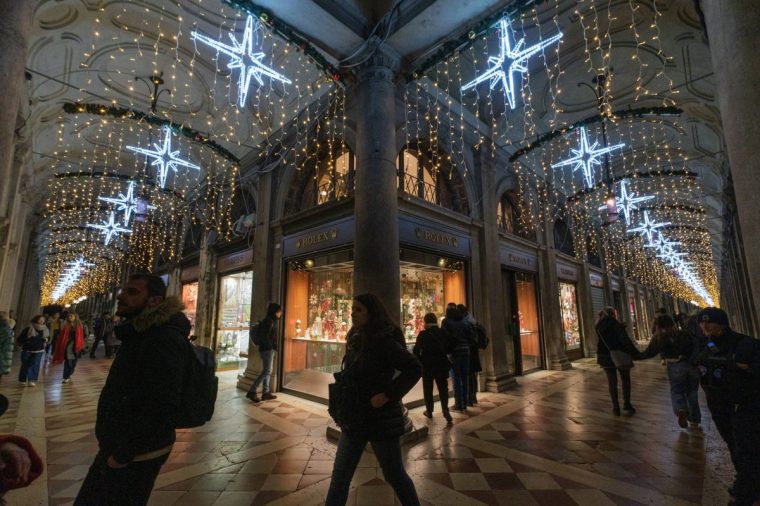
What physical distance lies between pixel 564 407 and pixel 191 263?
1163 cm

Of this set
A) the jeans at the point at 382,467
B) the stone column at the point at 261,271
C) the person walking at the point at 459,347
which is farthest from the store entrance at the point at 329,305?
the jeans at the point at 382,467

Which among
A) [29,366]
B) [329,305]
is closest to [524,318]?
[329,305]

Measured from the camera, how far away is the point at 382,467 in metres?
2.01

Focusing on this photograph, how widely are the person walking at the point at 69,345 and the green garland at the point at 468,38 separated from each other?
943cm

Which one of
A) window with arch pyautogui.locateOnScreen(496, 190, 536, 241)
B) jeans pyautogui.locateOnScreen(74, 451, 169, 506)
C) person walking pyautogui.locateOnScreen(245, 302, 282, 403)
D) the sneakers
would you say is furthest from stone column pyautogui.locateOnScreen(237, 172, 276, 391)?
the sneakers

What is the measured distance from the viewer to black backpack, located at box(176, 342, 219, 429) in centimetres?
170

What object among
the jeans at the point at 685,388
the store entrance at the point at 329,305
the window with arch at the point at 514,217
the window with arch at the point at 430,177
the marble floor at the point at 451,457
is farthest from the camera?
the window with arch at the point at 514,217

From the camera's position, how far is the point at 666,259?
20.0m

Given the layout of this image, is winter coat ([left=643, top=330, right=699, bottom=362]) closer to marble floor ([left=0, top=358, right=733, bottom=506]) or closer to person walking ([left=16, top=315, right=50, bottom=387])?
marble floor ([left=0, top=358, right=733, bottom=506])

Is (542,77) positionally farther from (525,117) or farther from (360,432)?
(360,432)

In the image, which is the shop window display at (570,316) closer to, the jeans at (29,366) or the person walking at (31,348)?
the person walking at (31,348)

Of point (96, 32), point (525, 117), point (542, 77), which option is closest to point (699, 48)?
point (542, 77)

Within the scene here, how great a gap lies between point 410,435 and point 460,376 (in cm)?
156

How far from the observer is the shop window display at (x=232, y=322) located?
934 cm
